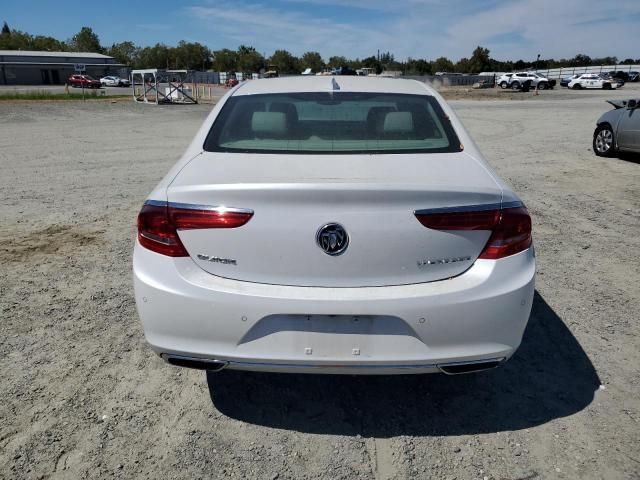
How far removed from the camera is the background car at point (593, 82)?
49375 millimetres

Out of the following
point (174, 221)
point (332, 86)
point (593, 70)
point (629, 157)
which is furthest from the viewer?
point (593, 70)

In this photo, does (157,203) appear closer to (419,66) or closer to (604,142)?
(604,142)

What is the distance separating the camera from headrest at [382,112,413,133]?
3037 millimetres

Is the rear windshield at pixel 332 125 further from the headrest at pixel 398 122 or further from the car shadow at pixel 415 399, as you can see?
the car shadow at pixel 415 399

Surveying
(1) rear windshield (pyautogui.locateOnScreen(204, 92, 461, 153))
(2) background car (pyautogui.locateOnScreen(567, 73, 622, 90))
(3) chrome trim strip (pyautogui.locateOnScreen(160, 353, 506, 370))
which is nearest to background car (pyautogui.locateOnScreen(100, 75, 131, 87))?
(2) background car (pyautogui.locateOnScreen(567, 73, 622, 90))

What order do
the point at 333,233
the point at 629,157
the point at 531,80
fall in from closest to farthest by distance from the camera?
the point at 333,233, the point at 629,157, the point at 531,80

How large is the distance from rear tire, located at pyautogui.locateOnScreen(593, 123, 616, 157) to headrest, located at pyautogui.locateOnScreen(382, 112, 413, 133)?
9.39 metres

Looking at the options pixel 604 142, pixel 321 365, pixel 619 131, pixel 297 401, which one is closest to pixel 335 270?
pixel 321 365

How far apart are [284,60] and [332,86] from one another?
398ft

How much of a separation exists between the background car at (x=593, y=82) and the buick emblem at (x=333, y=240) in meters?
56.9

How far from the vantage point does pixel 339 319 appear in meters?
2.18

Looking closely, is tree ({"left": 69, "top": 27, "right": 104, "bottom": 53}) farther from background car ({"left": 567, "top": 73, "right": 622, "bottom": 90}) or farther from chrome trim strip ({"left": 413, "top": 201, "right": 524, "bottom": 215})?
chrome trim strip ({"left": 413, "top": 201, "right": 524, "bottom": 215})

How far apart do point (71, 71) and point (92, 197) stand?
91.7m

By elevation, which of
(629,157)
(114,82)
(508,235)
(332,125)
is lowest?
(114,82)
